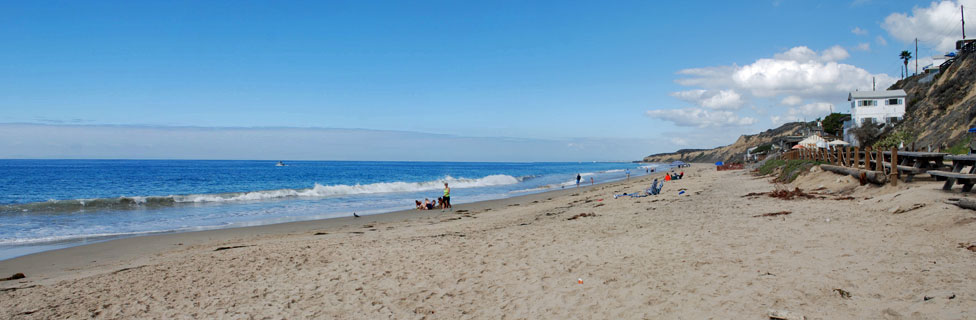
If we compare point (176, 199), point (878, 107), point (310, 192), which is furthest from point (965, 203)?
point (878, 107)

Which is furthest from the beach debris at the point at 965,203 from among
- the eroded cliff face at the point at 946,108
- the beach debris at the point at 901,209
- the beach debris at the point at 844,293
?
the eroded cliff face at the point at 946,108

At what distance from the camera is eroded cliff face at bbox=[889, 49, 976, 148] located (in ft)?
93.1

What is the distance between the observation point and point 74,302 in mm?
6219

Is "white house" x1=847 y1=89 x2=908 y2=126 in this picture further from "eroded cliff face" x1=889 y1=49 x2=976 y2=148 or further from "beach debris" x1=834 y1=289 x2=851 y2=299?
"beach debris" x1=834 y1=289 x2=851 y2=299

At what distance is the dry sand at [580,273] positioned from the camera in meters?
4.93

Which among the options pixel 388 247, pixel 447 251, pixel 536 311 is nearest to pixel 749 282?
pixel 536 311

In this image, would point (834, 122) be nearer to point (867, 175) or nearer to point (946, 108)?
point (946, 108)

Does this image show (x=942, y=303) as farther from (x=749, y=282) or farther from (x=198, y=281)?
(x=198, y=281)

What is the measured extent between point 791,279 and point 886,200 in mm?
6067

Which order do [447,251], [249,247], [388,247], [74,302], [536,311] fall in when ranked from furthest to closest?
1. [249,247]
2. [388,247]
3. [447,251]
4. [74,302]
5. [536,311]

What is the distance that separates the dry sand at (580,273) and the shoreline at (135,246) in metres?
0.11

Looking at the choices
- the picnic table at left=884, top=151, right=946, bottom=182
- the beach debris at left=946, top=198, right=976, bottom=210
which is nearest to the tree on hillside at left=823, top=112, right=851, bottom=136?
the picnic table at left=884, top=151, right=946, bottom=182

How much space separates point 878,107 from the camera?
46.8 metres

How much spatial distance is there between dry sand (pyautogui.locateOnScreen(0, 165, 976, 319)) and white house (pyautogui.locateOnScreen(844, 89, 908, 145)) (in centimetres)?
4586
